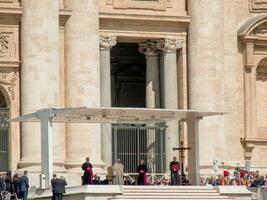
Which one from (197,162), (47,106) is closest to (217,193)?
(197,162)

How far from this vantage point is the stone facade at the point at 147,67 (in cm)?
7175

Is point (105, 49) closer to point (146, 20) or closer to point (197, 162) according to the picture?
point (146, 20)

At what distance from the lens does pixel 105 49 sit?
74.6m

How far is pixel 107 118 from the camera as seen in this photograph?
6519 centimetres

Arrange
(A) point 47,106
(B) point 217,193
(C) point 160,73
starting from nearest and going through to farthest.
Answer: (B) point 217,193 < (A) point 47,106 < (C) point 160,73

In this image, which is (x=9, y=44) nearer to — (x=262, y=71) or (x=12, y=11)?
(x=12, y=11)

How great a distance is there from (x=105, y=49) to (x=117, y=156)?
4489mm

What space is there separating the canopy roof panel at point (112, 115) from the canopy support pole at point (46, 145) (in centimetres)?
8

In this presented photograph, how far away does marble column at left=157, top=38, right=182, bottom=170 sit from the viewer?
75562 mm

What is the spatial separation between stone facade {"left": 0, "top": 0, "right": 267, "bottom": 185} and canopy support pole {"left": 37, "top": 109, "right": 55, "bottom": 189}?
24.6ft

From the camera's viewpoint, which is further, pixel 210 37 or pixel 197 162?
pixel 210 37

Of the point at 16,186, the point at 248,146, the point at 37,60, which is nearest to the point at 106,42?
the point at 37,60

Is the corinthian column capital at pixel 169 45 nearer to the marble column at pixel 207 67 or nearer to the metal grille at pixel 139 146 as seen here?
the marble column at pixel 207 67

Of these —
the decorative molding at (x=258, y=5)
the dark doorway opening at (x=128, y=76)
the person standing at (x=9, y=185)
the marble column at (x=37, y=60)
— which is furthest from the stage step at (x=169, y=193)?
the dark doorway opening at (x=128, y=76)
